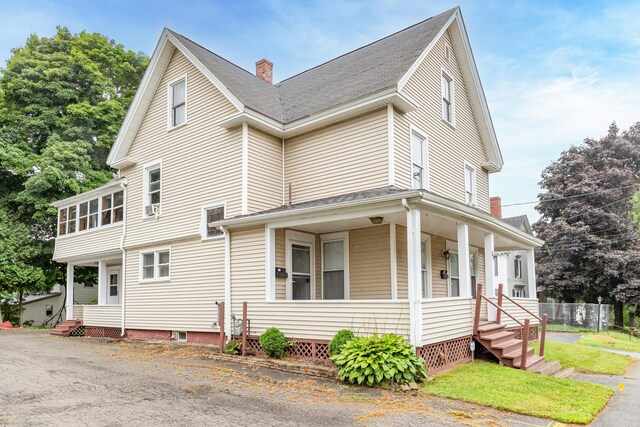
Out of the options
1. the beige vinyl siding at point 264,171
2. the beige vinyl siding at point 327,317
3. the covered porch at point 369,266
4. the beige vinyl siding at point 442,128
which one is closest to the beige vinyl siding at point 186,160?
the beige vinyl siding at point 264,171

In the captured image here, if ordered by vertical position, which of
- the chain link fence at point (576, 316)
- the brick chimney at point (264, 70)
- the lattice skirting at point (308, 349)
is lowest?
the chain link fence at point (576, 316)

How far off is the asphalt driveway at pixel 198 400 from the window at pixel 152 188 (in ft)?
19.7

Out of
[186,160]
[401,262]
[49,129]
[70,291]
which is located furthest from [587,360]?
[49,129]

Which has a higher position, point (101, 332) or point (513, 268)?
point (513, 268)

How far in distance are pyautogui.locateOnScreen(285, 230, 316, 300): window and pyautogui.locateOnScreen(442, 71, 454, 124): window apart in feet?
19.9

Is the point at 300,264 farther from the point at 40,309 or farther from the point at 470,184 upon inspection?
the point at 40,309

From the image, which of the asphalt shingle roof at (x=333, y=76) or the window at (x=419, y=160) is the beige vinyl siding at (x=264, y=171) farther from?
the window at (x=419, y=160)

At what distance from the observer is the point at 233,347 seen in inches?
442

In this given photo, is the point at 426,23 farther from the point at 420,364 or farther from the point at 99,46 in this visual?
the point at 99,46

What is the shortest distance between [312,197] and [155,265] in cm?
599

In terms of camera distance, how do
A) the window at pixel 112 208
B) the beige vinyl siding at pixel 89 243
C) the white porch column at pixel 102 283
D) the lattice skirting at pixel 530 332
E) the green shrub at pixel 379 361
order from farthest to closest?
the white porch column at pixel 102 283
the window at pixel 112 208
the beige vinyl siding at pixel 89 243
the lattice skirting at pixel 530 332
the green shrub at pixel 379 361

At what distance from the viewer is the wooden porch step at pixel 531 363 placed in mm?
9820

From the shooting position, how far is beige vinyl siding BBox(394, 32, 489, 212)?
41.8 feet

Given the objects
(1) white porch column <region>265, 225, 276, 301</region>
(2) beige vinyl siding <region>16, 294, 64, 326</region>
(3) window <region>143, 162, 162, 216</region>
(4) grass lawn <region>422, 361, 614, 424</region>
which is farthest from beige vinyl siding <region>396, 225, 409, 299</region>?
(2) beige vinyl siding <region>16, 294, 64, 326</region>
